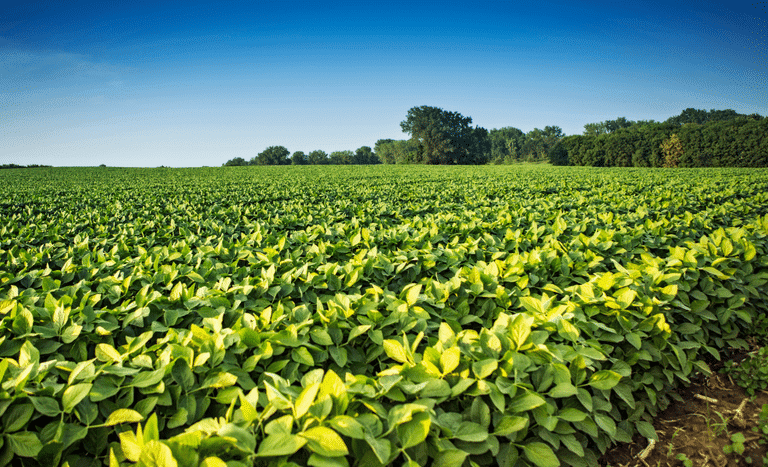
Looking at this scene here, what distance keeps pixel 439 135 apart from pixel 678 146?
4220 cm

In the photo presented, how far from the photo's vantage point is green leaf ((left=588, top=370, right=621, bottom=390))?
1.63 meters

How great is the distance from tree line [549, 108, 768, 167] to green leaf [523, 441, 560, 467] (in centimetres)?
5941

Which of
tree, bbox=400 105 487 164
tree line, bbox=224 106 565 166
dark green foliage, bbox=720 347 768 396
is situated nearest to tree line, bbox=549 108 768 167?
tree line, bbox=224 106 565 166

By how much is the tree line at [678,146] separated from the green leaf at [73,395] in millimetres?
60851

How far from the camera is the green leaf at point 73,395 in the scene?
125 cm

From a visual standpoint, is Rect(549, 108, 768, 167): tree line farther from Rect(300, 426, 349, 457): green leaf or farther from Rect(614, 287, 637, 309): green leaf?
Rect(300, 426, 349, 457): green leaf

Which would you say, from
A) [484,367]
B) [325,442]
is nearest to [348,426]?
[325,442]

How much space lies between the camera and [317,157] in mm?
108625

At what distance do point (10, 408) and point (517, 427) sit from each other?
1.99 meters

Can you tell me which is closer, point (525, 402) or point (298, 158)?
point (525, 402)

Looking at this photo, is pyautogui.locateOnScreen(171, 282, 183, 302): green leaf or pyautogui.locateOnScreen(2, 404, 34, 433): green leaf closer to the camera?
pyautogui.locateOnScreen(2, 404, 34, 433): green leaf

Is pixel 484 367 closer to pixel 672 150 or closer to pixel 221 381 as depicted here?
pixel 221 381

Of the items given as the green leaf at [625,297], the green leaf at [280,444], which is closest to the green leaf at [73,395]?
the green leaf at [280,444]

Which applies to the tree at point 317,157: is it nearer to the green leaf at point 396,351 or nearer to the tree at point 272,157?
the tree at point 272,157
